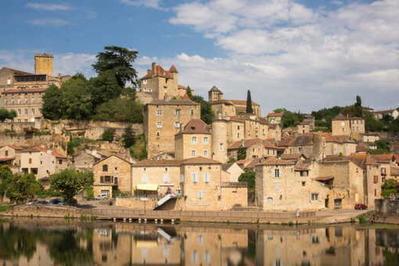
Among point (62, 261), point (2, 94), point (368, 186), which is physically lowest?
point (62, 261)

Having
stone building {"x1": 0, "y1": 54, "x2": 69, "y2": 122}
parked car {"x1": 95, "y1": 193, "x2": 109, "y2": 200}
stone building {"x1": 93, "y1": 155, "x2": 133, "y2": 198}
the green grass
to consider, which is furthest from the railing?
stone building {"x1": 0, "y1": 54, "x2": 69, "y2": 122}

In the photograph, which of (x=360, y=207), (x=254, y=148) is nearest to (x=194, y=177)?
(x=360, y=207)

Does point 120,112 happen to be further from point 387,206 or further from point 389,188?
point 387,206

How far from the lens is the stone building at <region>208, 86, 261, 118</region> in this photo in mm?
92938

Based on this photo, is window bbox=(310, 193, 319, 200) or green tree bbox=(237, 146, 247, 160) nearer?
window bbox=(310, 193, 319, 200)

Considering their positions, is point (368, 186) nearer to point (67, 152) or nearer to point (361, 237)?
point (361, 237)

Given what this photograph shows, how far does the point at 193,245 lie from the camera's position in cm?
4244

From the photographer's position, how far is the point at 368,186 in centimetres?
5941

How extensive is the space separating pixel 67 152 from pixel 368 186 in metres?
34.3

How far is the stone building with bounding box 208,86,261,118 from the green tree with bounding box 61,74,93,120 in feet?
56.3

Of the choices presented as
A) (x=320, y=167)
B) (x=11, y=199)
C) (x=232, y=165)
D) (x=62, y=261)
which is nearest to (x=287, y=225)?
(x=320, y=167)

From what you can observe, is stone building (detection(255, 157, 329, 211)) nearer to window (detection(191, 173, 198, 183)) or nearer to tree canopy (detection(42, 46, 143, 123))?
window (detection(191, 173, 198, 183))

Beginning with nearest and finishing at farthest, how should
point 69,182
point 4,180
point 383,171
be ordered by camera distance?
point 69,182 < point 4,180 < point 383,171

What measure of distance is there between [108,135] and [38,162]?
10.5m
